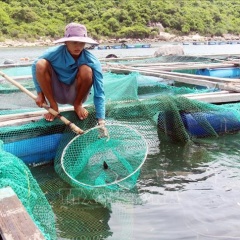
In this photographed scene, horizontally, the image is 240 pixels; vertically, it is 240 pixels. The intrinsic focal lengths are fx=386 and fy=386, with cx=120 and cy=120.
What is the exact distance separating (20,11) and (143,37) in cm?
2335

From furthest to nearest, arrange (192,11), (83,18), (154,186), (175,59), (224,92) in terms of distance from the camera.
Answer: (192,11) → (83,18) → (175,59) → (224,92) → (154,186)

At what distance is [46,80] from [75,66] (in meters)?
0.38

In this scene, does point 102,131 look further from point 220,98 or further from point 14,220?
point 220,98

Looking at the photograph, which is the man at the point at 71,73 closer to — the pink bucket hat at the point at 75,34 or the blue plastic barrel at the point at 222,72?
the pink bucket hat at the point at 75,34

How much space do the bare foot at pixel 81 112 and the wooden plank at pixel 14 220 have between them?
2.15 m

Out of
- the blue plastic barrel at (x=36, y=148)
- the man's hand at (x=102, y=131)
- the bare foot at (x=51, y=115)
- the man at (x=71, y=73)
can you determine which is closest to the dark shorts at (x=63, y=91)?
the man at (x=71, y=73)

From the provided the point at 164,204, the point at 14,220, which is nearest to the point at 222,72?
the point at 164,204

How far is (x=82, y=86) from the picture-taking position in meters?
4.54

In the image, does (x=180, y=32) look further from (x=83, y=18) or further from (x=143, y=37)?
(x=83, y=18)

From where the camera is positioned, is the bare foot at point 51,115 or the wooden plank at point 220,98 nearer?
the bare foot at point 51,115

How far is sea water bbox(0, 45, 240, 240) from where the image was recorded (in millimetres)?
3432

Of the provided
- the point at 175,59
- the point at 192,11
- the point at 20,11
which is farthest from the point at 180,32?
the point at 175,59

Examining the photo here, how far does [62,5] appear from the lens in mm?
69750

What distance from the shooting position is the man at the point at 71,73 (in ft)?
14.3
